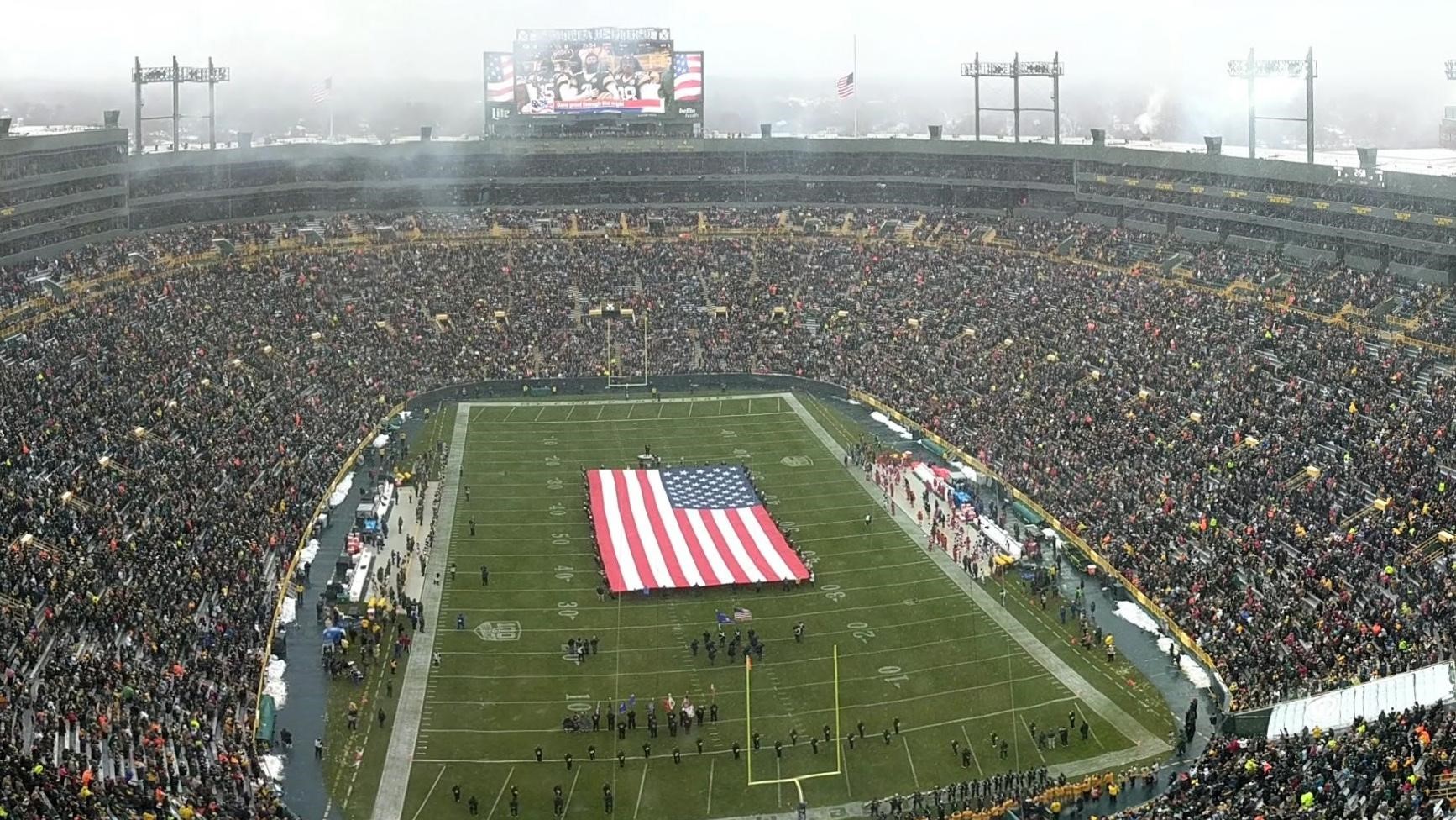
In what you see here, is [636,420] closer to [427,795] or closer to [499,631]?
[499,631]

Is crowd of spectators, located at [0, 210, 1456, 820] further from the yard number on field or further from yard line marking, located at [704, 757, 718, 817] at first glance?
yard line marking, located at [704, 757, 718, 817]

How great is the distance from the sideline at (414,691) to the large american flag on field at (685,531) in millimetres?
4665

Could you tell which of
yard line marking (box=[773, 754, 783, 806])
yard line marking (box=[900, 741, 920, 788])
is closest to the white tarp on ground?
yard line marking (box=[900, 741, 920, 788])

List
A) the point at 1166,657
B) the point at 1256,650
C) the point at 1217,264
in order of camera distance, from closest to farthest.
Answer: the point at 1256,650 < the point at 1166,657 < the point at 1217,264

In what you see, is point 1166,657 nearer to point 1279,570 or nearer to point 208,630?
point 1279,570

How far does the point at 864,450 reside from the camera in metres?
54.6

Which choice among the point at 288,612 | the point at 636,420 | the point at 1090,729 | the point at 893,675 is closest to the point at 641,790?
the point at 893,675

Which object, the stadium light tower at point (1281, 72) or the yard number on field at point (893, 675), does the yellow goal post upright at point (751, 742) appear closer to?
the yard number on field at point (893, 675)

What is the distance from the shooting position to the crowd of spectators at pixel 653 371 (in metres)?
32.5

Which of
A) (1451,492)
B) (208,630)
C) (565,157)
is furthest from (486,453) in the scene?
(565,157)

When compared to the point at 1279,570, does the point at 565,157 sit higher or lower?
higher

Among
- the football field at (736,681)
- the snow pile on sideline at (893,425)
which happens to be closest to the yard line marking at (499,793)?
the football field at (736,681)

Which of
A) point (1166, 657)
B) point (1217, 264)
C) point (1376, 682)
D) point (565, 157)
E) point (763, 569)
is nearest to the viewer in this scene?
point (1376, 682)

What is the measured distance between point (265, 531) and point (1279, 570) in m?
27.3
